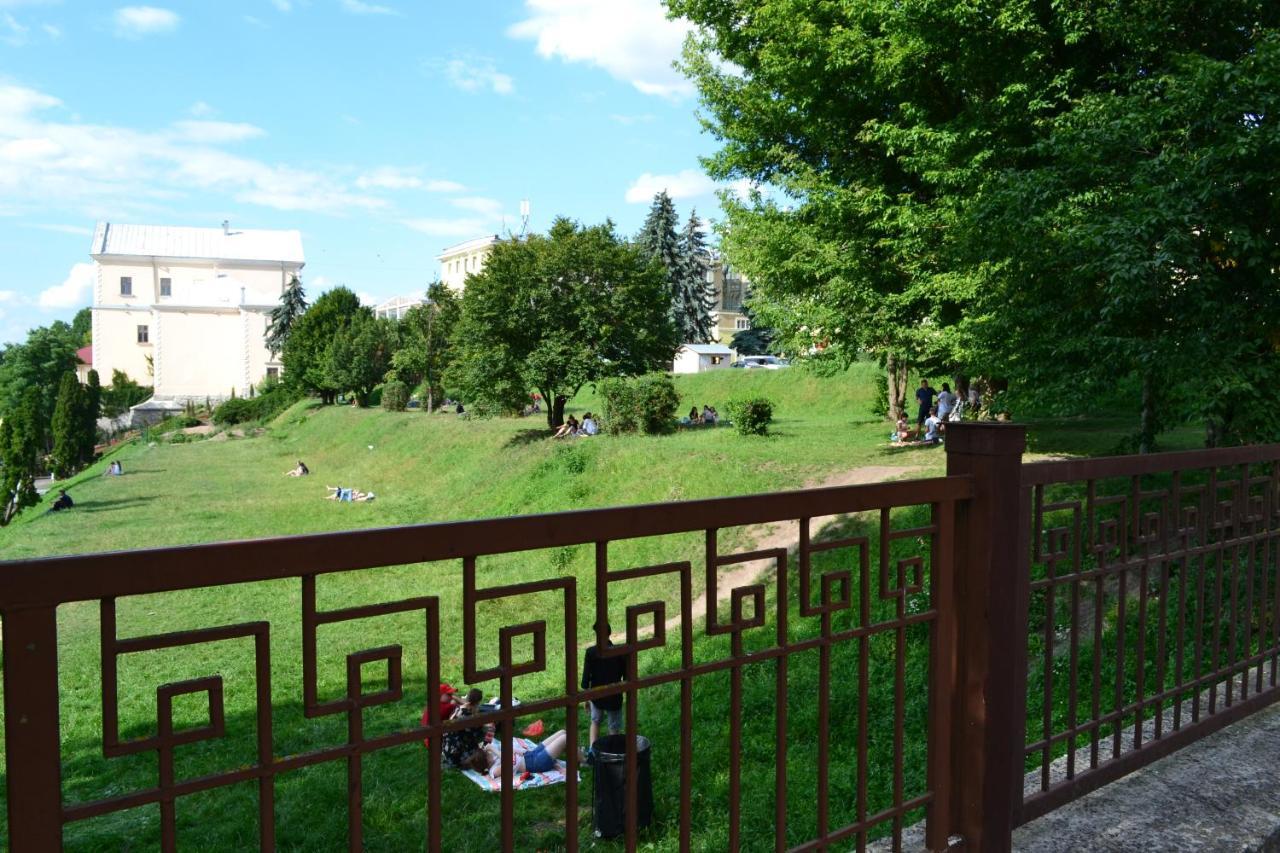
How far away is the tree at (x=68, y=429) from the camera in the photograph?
49438 mm

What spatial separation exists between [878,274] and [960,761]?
14692mm

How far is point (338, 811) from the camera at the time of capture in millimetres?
7145

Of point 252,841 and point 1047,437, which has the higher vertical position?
point 1047,437

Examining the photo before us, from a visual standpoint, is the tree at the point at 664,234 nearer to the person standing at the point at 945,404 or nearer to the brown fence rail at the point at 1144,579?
the person standing at the point at 945,404

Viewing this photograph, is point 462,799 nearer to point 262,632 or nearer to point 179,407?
point 262,632

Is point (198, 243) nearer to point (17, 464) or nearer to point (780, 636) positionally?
point (17, 464)

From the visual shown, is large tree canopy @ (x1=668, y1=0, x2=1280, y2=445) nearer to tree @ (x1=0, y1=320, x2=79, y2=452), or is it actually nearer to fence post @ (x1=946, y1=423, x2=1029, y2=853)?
fence post @ (x1=946, y1=423, x2=1029, y2=853)

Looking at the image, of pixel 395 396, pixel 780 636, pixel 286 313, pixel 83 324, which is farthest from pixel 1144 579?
pixel 83 324

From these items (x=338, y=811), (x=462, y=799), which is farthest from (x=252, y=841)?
(x=462, y=799)

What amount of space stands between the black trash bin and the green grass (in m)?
0.15

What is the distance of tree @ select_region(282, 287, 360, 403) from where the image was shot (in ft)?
196

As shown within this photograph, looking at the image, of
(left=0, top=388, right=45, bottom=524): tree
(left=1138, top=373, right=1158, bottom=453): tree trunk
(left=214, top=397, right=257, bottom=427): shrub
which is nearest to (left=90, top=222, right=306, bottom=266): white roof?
(left=214, top=397, right=257, bottom=427): shrub

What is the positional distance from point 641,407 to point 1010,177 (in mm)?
16144

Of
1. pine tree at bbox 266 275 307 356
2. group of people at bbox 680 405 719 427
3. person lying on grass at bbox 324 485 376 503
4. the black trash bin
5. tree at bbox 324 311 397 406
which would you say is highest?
pine tree at bbox 266 275 307 356
